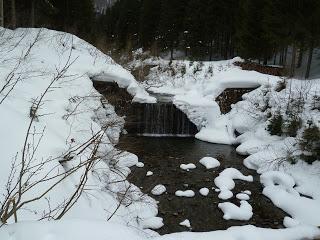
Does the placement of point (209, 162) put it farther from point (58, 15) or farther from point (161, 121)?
point (58, 15)

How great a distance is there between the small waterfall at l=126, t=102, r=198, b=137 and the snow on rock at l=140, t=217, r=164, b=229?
20.6 feet

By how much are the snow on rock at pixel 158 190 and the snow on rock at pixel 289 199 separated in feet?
7.76

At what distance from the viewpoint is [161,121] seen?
12.9 meters

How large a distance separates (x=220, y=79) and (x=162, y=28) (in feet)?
61.3

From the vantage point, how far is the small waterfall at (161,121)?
12.8 meters

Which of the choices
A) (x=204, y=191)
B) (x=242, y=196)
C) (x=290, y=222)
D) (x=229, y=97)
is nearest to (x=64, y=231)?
(x=290, y=222)

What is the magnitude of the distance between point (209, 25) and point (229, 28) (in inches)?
62.1

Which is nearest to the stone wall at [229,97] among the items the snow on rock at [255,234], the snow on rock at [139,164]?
the snow on rock at [139,164]

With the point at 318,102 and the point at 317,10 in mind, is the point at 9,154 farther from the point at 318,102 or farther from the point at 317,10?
the point at 317,10

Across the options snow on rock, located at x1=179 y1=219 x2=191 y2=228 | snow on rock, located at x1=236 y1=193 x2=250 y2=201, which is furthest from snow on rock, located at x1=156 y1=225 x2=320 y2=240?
snow on rock, located at x1=236 y1=193 x2=250 y2=201

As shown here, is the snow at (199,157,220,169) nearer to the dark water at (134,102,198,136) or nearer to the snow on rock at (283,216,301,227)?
the snow on rock at (283,216,301,227)

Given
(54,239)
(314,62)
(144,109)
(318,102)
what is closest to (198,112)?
(144,109)

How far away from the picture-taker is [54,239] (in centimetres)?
220

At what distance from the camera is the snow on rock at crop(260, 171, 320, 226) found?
6.92 meters
